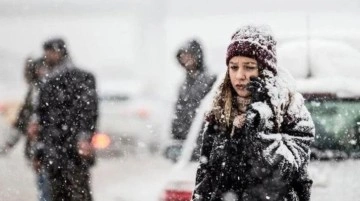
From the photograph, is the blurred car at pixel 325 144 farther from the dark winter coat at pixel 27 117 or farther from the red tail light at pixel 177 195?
the dark winter coat at pixel 27 117

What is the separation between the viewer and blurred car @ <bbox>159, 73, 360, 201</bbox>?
14.9 feet

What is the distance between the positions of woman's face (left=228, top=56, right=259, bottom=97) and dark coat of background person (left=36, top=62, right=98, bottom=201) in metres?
3.08

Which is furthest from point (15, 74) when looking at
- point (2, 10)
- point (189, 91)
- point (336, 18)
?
point (189, 91)

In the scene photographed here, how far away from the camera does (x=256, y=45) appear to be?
3373 mm

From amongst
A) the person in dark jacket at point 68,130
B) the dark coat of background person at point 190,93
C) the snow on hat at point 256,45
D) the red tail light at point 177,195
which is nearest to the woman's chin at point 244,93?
the snow on hat at point 256,45

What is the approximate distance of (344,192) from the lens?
432 centimetres

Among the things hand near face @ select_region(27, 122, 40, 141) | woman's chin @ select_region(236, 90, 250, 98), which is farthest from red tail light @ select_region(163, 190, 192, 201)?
hand near face @ select_region(27, 122, 40, 141)

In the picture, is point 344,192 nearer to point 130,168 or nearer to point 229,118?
point 229,118

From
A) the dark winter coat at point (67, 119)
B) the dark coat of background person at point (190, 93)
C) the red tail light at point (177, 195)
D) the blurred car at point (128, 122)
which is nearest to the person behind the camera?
the red tail light at point (177, 195)

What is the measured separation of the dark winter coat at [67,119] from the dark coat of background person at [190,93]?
110 centimetres

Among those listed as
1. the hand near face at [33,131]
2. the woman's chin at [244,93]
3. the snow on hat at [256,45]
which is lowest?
the woman's chin at [244,93]

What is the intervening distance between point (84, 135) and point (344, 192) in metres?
2.68

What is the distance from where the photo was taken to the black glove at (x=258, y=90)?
10.7 ft

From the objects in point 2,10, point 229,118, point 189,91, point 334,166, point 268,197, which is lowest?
point 268,197
